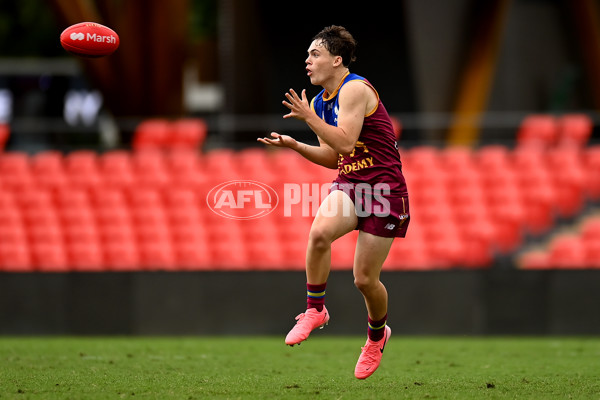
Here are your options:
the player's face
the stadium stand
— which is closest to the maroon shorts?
the player's face

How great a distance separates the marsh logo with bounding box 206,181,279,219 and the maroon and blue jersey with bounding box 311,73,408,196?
3.49 metres

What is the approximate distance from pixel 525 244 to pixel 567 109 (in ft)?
16.9

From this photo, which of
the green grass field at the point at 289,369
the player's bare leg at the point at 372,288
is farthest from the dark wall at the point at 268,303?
the player's bare leg at the point at 372,288

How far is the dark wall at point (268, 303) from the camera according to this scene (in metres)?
11.0

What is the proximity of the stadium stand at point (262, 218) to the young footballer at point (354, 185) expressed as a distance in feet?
17.6

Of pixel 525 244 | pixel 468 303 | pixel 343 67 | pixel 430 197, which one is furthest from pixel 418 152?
pixel 343 67

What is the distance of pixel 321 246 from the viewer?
6051 millimetres

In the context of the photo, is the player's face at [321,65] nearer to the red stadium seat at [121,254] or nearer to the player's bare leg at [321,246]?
the player's bare leg at [321,246]

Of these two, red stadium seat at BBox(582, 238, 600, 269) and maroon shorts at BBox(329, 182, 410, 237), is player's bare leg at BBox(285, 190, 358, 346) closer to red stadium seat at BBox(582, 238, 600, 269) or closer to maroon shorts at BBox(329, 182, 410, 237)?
maroon shorts at BBox(329, 182, 410, 237)

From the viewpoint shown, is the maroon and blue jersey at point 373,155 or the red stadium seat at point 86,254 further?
the red stadium seat at point 86,254

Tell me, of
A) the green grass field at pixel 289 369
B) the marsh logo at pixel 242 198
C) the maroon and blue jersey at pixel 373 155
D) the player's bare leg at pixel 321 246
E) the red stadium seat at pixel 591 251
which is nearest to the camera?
the green grass field at pixel 289 369

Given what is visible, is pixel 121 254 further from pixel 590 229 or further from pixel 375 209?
pixel 375 209

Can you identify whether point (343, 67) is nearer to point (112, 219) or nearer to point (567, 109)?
point (112, 219)

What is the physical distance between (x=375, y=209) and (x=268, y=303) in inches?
206
